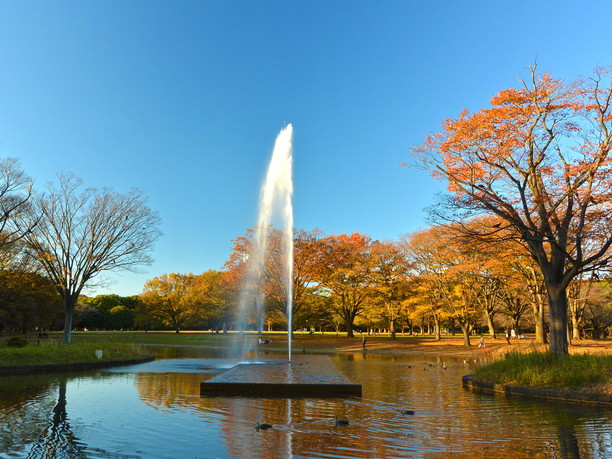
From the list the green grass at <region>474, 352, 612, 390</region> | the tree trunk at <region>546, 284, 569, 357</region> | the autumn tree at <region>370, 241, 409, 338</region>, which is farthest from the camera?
the autumn tree at <region>370, 241, 409, 338</region>

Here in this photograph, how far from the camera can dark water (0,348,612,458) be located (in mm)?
7133

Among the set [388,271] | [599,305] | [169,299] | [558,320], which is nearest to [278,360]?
[558,320]

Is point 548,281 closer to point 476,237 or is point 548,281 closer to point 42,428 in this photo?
point 476,237

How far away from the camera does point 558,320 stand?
58.2 feet

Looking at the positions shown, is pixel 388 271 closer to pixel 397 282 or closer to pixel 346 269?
pixel 397 282

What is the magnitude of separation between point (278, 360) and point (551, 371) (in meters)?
14.3

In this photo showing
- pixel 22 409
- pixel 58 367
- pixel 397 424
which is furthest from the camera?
pixel 58 367

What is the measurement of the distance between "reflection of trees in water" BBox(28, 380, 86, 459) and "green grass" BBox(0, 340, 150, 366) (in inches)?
531

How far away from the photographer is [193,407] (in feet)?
36.0

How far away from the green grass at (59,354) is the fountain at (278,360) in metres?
7.94

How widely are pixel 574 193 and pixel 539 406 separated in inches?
384

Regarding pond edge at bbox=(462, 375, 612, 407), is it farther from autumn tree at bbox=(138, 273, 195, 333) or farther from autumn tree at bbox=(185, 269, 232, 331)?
autumn tree at bbox=(138, 273, 195, 333)

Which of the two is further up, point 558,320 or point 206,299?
point 206,299

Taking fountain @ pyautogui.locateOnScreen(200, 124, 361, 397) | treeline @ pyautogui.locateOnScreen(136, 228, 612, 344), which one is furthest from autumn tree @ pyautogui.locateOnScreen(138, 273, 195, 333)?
treeline @ pyautogui.locateOnScreen(136, 228, 612, 344)
